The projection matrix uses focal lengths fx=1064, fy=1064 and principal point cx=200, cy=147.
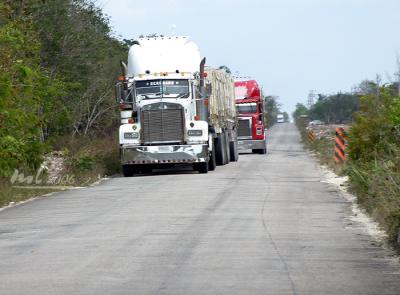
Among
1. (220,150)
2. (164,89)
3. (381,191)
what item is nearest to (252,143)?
(220,150)

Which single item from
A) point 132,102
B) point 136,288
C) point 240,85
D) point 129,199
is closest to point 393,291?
point 136,288

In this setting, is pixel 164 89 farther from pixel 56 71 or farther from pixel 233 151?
pixel 56 71

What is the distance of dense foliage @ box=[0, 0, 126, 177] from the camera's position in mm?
28638

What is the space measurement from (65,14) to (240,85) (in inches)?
497

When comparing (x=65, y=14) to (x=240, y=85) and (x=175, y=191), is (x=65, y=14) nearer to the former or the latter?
(x=240, y=85)

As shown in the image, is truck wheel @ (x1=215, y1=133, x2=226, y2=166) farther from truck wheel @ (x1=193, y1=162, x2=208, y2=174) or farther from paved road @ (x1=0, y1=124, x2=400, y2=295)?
paved road @ (x1=0, y1=124, x2=400, y2=295)

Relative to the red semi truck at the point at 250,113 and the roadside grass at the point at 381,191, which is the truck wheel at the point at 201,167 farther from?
the red semi truck at the point at 250,113

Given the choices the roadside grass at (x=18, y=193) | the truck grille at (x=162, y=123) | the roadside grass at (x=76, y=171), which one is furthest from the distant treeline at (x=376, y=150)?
the roadside grass at (x=76, y=171)

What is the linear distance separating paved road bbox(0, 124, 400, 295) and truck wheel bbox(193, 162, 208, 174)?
29.2ft

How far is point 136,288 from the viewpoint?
10758 mm

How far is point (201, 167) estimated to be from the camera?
114ft

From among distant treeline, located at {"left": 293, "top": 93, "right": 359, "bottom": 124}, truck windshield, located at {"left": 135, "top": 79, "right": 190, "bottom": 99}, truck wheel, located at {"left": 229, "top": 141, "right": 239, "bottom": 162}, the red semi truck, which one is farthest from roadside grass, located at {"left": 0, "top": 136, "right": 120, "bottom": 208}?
distant treeline, located at {"left": 293, "top": 93, "right": 359, "bottom": 124}

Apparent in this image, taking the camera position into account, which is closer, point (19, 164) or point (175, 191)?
point (175, 191)

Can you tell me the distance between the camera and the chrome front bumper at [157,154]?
33.8 m
